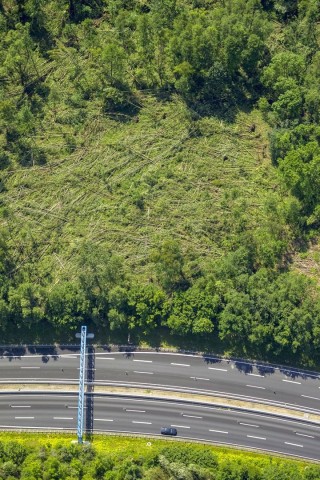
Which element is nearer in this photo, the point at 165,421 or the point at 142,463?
the point at 142,463

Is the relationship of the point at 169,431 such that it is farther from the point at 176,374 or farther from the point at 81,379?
the point at 81,379

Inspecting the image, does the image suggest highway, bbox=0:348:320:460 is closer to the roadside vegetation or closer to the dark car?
the dark car

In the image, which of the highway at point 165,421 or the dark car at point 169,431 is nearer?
the highway at point 165,421

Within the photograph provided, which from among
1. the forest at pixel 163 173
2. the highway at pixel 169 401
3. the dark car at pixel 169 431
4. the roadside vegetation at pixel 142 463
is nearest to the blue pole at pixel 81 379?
the forest at pixel 163 173

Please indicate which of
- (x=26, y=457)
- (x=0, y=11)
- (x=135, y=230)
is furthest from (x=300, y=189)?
(x=0, y=11)

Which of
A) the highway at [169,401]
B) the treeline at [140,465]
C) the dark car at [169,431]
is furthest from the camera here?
the dark car at [169,431]

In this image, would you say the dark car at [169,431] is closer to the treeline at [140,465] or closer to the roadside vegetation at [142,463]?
the roadside vegetation at [142,463]

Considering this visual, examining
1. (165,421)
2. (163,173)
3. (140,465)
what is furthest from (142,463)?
(163,173)

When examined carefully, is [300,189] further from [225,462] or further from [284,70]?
[225,462]
